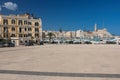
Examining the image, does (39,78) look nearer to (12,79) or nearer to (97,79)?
(12,79)

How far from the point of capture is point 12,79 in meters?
11.0

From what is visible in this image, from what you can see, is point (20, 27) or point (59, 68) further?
point (20, 27)

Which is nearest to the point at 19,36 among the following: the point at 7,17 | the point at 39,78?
the point at 7,17

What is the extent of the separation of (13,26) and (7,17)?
4604 mm

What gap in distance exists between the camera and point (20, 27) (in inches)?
3511

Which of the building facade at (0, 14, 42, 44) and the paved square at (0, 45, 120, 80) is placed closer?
the paved square at (0, 45, 120, 80)

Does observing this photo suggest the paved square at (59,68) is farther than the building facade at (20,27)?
No

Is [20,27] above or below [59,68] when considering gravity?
above

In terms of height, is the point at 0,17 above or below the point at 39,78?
above

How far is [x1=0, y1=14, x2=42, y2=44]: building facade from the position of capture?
8506 centimetres

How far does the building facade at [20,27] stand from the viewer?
85062mm

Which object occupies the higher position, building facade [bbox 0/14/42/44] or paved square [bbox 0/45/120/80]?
building facade [bbox 0/14/42/44]

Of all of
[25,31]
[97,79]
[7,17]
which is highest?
[7,17]

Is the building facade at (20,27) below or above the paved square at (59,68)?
above
